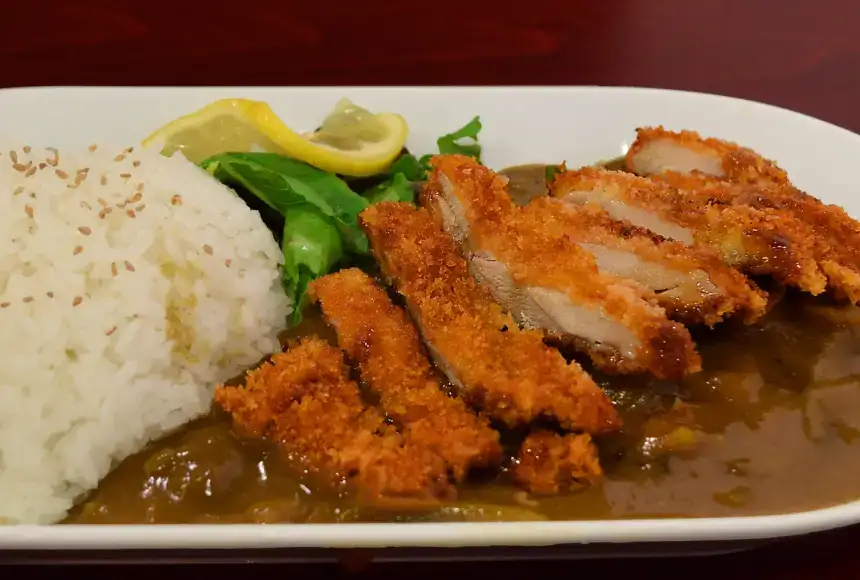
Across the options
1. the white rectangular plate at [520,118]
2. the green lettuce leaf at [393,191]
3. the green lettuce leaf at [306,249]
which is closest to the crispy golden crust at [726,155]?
the white rectangular plate at [520,118]

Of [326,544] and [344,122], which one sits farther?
[344,122]

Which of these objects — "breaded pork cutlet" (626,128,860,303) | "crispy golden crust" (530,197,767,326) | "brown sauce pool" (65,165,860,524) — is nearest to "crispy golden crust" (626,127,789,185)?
"breaded pork cutlet" (626,128,860,303)

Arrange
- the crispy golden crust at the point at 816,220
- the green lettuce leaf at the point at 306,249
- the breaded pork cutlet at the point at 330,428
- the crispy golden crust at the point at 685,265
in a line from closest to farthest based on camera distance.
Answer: the breaded pork cutlet at the point at 330,428 → the crispy golden crust at the point at 685,265 → the crispy golden crust at the point at 816,220 → the green lettuce leaf at the point at 306,249

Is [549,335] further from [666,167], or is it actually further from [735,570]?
[666,167]

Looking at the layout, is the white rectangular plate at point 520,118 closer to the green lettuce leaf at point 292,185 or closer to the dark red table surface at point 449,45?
the green lettuce leaf at point 292,185

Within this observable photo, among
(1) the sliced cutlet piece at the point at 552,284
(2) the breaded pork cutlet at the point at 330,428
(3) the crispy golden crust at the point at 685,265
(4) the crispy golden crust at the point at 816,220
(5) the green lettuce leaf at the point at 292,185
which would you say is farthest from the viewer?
(5) the green lettuce leaf at the point at 292,185

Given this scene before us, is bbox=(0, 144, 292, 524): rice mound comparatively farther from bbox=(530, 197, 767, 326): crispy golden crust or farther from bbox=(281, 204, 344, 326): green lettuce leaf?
bbox=(530, 197, 767, 326): crispy golden crust

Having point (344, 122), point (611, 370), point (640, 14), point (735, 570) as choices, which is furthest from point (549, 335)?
point (640, 14)
